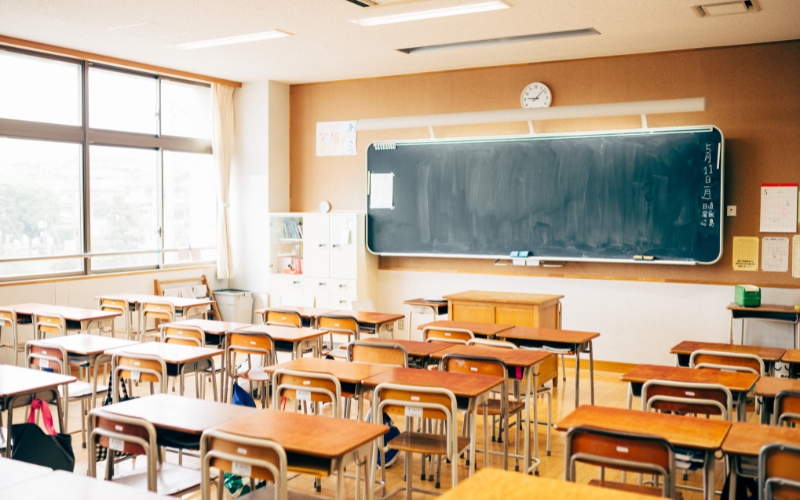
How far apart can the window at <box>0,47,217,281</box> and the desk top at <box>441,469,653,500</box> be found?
257 inches

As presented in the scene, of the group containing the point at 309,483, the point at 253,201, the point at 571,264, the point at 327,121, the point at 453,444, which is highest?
the point at 327,121

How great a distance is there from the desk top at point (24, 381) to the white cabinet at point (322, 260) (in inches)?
197

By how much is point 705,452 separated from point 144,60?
A: 748 centimetres

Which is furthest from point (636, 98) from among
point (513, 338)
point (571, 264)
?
point (513, 338)

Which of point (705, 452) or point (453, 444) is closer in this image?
point (705, 452)

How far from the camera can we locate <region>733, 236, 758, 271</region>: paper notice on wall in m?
7.24

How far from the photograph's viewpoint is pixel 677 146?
24.2 feet

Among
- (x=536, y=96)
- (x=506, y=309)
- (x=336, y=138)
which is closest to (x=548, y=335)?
(x=506, y=309)

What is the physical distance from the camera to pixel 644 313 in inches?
305

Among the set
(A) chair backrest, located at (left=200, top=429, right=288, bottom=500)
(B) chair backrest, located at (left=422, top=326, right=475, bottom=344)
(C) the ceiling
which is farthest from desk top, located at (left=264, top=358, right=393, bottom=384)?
(C) the ceiling

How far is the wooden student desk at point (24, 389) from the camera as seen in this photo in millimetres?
3686

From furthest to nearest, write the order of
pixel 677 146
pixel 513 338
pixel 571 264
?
pixel 571 264
pixel 677 146
pixel 513 338

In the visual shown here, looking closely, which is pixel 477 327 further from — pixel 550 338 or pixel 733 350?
pixel 733 350

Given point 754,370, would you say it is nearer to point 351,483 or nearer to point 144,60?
point 351,483
